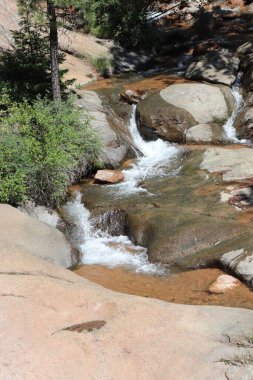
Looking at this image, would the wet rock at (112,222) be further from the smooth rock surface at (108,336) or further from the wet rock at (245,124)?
the wet rock at (245,124)

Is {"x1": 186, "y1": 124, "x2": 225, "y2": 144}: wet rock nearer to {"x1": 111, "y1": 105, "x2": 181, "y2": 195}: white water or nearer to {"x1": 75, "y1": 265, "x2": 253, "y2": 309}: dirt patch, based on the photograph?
{"x1": 111, "y1": 105, "x2": 181, "y2": 195}: white water

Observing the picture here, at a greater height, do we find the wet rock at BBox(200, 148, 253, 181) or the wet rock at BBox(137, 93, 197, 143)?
the wet rock at BBox(137, 93, 197, 143)

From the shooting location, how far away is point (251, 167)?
14.0 m

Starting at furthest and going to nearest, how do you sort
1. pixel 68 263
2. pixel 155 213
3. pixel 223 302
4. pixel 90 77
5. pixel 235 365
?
pixel 90 77
pixel 155 213
pixel 68 263
pixel 223 302
pixel 235 365

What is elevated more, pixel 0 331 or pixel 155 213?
pixel 0 331

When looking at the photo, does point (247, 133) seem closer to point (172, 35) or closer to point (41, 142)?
point (41, 142)

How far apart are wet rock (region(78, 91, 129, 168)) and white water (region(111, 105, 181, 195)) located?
1.78 feet

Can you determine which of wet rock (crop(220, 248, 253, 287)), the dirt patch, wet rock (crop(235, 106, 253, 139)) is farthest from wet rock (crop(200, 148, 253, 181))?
the dirt patch

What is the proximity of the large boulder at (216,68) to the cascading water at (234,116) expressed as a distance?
11.1 inches

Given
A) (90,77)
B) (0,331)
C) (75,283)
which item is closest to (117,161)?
(90,77)

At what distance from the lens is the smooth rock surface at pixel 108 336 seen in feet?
17.2

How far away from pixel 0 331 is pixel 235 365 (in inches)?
105

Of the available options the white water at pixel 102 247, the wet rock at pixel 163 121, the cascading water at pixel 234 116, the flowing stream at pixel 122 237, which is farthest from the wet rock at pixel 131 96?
the white water at pixel 102 247

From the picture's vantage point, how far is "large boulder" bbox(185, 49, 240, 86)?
771 inches
